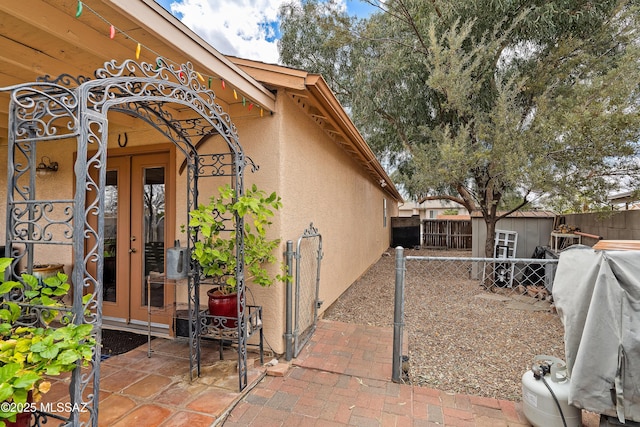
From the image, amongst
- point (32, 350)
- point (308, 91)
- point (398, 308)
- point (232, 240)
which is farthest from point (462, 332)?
point (32, 350)

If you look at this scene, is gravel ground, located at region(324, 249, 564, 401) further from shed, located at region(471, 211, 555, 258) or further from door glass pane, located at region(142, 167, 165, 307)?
door glass pane, located at region(142, 167, 165, 307)

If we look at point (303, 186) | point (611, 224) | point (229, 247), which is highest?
point (303, 186)

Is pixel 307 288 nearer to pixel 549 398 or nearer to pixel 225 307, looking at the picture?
pixel 225 307

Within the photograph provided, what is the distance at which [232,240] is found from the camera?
9.39ft

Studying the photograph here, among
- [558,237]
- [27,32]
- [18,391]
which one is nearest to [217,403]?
[18,391]

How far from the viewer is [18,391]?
112cm

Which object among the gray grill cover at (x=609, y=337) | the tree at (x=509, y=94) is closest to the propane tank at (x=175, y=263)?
the gray grill cover at (x=609, y=337)

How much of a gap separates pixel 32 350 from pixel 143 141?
2961 millimetres

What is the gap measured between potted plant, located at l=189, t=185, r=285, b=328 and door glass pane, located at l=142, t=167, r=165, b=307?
1123mm

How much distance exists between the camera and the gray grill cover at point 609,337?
5.83 feet

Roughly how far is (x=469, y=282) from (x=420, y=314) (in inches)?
109

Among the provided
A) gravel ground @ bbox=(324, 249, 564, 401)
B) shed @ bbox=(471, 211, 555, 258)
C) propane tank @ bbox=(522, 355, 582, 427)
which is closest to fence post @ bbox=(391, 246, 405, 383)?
gravel ground @ bbox=(324, 249, 564, 401)

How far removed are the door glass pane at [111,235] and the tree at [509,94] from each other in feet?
16.3

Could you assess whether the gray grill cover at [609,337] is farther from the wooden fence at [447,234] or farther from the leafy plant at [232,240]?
the wooden fence at [447,234]
